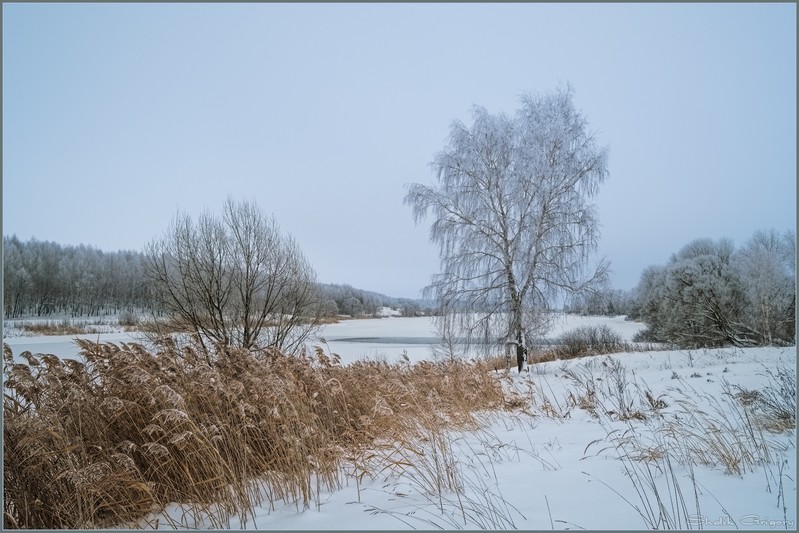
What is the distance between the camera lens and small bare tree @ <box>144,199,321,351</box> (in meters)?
9.90

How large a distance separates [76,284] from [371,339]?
20957mm

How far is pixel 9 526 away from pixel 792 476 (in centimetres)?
515

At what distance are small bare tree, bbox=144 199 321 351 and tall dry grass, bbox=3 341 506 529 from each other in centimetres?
597

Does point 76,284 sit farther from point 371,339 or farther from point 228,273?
point 371,339

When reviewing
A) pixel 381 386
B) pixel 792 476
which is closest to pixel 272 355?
pixel 381 386

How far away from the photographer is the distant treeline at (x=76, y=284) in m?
7.87

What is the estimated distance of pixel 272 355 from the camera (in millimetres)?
4672

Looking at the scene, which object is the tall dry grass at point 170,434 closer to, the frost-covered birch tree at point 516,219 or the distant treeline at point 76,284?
the distant treeline at point 76,284

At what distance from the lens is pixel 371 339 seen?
30672 mm

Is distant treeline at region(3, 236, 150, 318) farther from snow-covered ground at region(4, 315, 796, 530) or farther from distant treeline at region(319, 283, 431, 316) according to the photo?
distant treeline at region(319, 283, 431, 316)

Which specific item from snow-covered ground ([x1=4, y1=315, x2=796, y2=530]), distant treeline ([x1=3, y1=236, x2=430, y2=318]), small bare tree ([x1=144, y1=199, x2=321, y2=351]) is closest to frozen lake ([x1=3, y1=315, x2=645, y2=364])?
distant treeline ([x1=3, y1=236, x2=430, y2=318])

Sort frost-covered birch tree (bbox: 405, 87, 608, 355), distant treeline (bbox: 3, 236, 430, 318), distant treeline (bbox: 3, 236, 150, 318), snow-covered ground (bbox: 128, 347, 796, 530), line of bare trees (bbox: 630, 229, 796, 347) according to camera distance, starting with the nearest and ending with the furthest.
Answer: snow-covered ground (bbox: 128, 347, 796, 530), line of bare trees (bbox: 630, 229, 796, 347), distant treeline (bbox: 3, 236, 430, 318), distant treeline (bbox: 3, 236, 150, 318), frost-covered birch tree (bbox: 405, 87, 608, 355)

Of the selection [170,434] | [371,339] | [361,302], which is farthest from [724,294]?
[361,302]

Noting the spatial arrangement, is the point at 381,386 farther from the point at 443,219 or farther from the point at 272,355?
the point at 443,219
